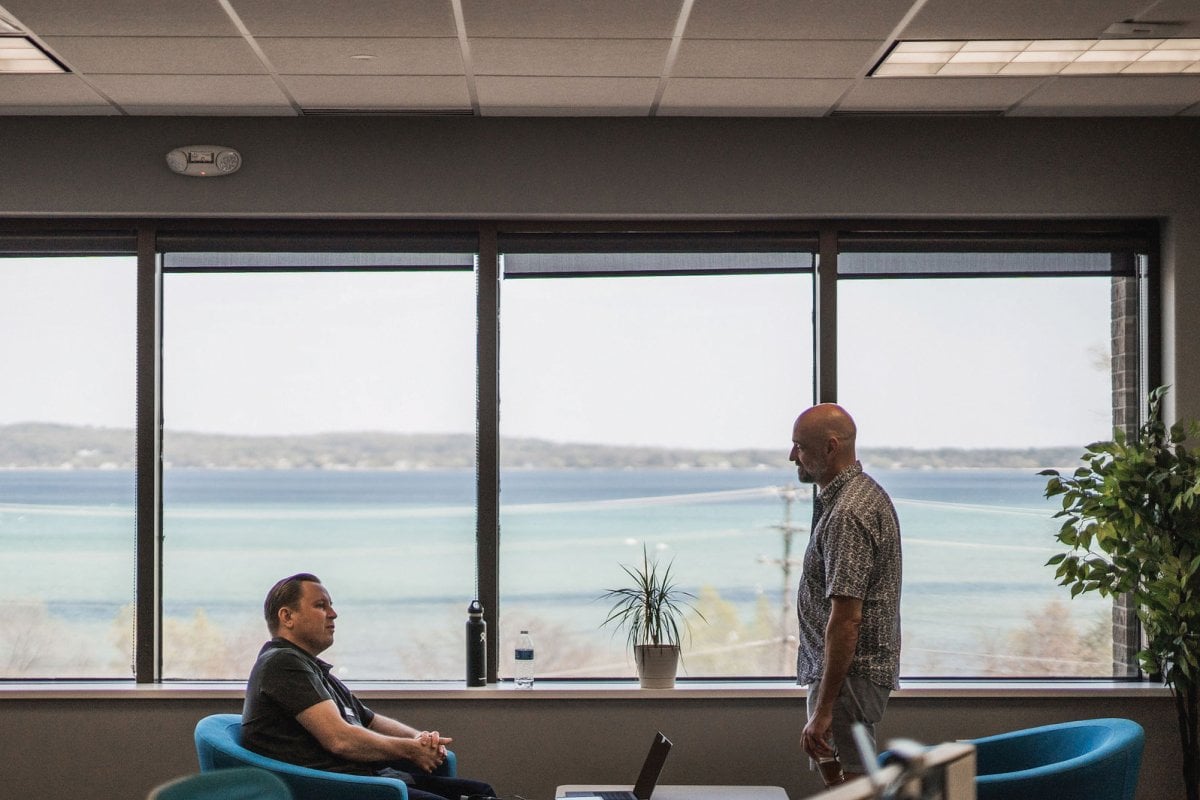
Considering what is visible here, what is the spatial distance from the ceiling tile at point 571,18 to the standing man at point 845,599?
50.0 inches

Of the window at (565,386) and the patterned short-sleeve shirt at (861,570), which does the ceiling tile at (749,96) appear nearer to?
the window at (565,386)

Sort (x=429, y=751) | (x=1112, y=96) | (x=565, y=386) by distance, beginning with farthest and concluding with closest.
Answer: (x=565, y=386) → (x=1112, y=96) → (x=429, y=751)

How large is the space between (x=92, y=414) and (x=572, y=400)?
1989 mm

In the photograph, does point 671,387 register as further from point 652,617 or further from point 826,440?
point 826,440

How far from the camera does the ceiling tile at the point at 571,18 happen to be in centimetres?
325

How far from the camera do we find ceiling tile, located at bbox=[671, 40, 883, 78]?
3582 millimetres

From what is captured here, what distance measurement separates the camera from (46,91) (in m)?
4.02

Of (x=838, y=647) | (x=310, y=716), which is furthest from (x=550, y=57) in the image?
(x=310, y=716)

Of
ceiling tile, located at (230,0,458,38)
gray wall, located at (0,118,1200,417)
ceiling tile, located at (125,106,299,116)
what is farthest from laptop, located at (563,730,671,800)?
ceiling tile, located at (125,106,299,116)

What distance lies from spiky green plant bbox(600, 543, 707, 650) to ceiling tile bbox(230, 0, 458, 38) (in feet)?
7.32

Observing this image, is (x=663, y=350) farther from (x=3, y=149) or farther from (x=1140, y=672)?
(x=3, y=149)

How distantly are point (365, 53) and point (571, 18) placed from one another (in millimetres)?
723

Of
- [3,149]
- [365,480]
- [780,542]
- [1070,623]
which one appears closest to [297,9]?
[3,149]

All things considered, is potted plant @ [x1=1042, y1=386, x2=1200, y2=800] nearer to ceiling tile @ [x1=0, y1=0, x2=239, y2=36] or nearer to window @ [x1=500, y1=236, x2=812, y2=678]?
window @ [x1=500, y1=236, x2=812, y2=678]
